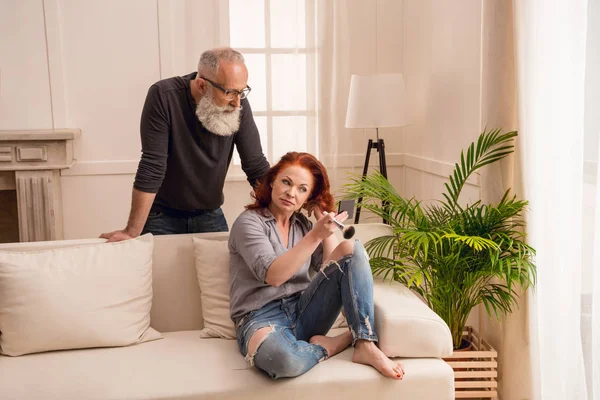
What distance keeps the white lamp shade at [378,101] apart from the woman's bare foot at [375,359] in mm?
1712

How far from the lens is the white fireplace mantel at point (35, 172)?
13.1 feet

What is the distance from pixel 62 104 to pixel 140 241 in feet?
6.69

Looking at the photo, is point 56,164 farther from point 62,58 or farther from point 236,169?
point 236,169

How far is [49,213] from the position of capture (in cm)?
409

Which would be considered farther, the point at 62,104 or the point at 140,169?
the point at 62,104

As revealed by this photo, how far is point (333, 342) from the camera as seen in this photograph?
2.37 meters

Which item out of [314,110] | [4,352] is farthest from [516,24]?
[4,352]

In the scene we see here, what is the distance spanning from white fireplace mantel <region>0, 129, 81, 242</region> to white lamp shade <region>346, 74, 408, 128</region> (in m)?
1.78

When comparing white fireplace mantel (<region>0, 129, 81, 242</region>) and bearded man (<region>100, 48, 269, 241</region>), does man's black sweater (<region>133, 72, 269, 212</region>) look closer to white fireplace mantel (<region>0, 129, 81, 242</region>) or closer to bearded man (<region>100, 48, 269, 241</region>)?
bearded man (<region>100, 48, 269, 241</region>)

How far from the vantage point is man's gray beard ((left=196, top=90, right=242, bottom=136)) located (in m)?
2.72

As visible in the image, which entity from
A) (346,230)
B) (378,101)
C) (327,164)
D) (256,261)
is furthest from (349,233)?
(327,164)

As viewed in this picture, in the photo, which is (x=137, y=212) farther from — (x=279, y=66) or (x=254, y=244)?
(x=279, y=66)

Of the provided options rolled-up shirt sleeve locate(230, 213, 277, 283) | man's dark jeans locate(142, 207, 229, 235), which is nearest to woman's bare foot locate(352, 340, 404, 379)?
rolled-up shirt sleeve locate(230, 213, 277, 283)

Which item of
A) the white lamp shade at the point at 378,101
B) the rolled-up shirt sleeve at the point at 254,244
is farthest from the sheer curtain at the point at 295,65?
the rolled-up shirt sleeve at the point at 254,244
